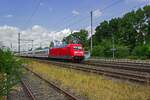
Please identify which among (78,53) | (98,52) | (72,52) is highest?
(98,52)

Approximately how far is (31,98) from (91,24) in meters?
58.9

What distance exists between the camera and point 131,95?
14.7 m

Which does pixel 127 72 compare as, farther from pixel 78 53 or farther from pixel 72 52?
pixel 78 53

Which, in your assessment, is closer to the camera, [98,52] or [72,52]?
[72,52]

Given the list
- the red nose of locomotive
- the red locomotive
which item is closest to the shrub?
the red locomotive

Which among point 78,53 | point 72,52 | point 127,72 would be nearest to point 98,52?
point 78,53

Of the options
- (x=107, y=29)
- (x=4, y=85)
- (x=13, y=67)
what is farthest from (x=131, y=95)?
(x=107, y=29)

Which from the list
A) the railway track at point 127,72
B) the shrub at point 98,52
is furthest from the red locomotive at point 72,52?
the shrub at point 98,52

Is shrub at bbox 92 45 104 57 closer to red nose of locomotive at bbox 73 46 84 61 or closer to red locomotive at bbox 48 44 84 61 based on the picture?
red locomotive at bbox 48 44 84 61

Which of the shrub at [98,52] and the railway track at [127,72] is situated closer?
the railway track at [127,72]

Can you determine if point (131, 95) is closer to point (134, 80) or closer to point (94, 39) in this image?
point (134, 80)

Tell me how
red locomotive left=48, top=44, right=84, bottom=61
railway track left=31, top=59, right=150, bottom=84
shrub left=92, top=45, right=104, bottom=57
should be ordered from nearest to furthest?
1. railway track left=31, top=59, right=150, bottom=84
2. red locomotive left=48, top=44, right=84, bottom=61
3. shrub left=92, top=45, right=104, bottom=57

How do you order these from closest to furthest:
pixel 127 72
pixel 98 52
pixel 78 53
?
pixel 127 72, pixel 78 53, pixel 98 52

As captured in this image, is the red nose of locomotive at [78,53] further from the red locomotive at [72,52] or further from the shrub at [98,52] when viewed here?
the shrub at [98,52]
